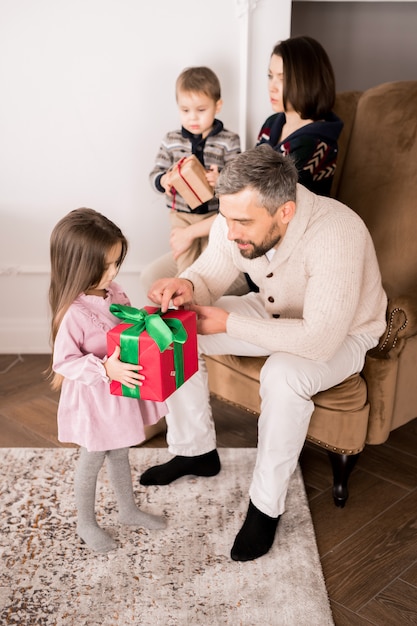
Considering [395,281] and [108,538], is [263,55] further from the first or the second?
[108,538]

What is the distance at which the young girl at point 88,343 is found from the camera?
169 centimetres

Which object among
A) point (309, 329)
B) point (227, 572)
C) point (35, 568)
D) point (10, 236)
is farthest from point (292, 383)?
point (10, 236)

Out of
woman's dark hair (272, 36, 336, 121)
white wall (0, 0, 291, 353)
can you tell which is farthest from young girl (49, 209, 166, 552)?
white wall (0, 0, 291, 353)

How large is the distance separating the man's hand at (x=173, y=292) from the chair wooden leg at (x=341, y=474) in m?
0.63

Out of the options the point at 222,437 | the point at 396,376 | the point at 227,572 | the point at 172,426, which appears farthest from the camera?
the point at 222,437

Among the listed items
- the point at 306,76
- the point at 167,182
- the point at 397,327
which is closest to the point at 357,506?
the point at 397,327

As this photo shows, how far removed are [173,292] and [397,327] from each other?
2.18ft

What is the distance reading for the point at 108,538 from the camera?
6.32 ft

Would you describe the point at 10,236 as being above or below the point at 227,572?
above

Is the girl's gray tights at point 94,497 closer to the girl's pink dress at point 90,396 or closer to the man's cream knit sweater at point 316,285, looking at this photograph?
the girl's pink dress at point 90,396

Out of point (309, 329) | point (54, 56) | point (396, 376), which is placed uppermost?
point (54, 56)

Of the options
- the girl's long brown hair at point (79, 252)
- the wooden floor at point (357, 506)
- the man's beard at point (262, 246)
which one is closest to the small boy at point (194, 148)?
the man's beard at point (262, 246)

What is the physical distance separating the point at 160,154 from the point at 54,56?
600 millimetres

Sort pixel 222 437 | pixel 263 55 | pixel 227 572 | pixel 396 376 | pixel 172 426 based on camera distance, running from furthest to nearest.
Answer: pixel 263 55
pixel 222 437
pixel 172 426
pixel 396 376
pixel 227 572
